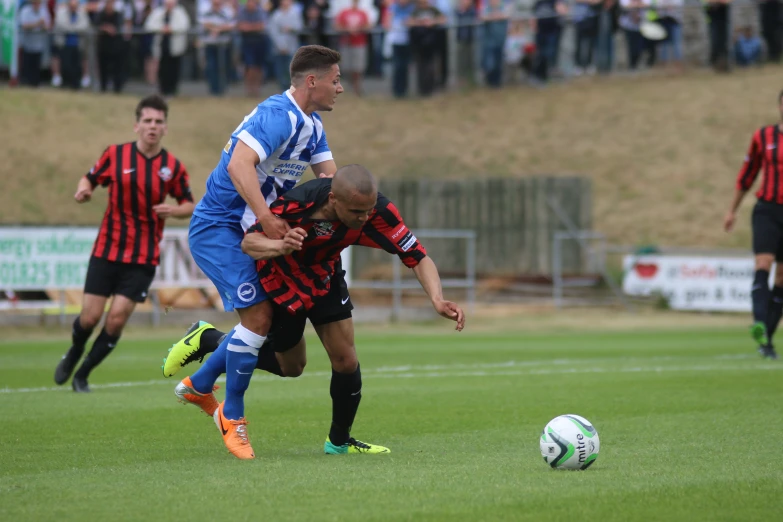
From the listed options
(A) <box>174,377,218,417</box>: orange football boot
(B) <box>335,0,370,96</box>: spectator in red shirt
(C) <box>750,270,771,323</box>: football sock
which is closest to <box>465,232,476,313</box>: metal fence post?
(B) <box>335,0,370,96</box>: spectator in red shirt

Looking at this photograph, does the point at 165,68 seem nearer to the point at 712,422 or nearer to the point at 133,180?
the point at 133,180

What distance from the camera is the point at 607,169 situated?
97.2 ft

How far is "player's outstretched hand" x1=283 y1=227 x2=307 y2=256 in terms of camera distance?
6137mm

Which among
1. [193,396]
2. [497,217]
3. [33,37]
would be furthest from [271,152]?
[33,37]

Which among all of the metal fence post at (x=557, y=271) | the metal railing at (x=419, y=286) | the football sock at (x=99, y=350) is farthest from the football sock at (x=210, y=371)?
the metal fence post at (x=557, y=271)

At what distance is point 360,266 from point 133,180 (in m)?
13.9

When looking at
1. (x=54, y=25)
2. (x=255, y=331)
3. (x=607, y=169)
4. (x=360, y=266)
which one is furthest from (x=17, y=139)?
(x=255, y=331)

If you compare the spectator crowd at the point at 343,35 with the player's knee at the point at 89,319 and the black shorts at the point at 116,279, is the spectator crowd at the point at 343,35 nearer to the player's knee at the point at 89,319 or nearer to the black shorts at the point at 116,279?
the black shorts at the point at 116,279

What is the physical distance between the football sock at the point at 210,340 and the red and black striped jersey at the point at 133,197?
2718mm

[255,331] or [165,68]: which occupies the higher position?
[165,68]

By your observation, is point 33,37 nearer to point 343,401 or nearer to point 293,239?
point 343,401

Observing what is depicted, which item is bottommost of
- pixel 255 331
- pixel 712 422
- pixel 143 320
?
pixel 143 320

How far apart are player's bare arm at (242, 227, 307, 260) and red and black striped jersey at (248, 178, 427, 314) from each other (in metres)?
0.12

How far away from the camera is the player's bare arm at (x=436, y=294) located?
20.7 feet
